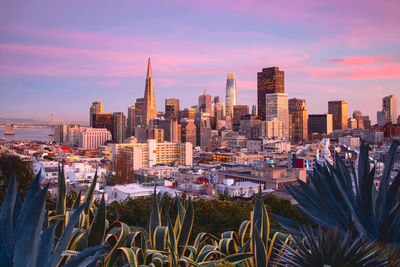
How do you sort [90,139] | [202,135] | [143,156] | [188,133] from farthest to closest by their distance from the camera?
[90,139]
[202,135]
[188,133]
[143,156]

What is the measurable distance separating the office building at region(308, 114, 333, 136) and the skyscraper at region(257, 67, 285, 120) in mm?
21971

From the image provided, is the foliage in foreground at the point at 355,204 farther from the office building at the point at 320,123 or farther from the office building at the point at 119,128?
the office building at the point at 320,123

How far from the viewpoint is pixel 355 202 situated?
4.33 meters

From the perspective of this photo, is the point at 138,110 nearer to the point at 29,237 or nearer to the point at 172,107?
the point at 172,107

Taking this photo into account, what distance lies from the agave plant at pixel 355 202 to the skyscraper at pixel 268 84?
623 ft

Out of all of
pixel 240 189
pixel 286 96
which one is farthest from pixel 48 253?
pixel 286 96


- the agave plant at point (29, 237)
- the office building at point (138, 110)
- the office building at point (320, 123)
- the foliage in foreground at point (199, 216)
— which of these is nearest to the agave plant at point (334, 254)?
the agave plant at point (29, 237)

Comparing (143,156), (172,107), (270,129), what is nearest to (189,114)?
(172,107)

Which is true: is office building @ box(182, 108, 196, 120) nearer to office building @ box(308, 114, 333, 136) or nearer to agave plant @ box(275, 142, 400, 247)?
office building @ box(308, 114, 333, 136)

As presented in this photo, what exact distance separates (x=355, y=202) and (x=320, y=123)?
195m

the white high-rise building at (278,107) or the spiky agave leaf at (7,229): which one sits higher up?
the white high-rise building at (278,107)

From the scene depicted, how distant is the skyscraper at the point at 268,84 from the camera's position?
193000 millimetres

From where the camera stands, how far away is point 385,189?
166 inches

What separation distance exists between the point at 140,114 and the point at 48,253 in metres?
193
